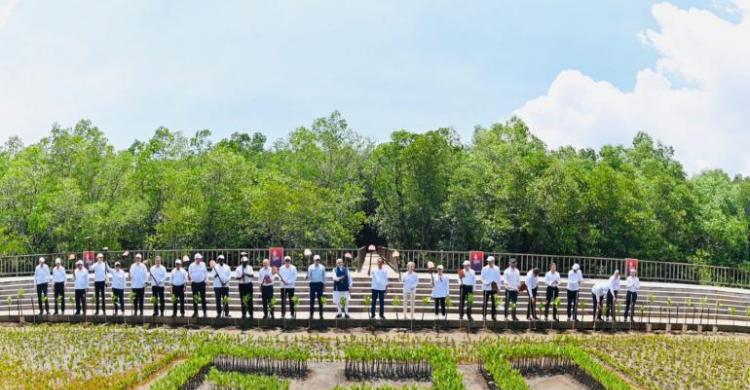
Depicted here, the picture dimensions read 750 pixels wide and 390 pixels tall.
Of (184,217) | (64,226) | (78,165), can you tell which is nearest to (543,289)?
(184,217)

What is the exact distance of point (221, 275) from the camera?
16.4 m

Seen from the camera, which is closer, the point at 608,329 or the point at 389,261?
the point at 608,329

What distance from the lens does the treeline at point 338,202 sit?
29562 millimetres

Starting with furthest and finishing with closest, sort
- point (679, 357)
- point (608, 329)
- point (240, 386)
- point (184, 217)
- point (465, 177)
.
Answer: point (465, 177)
point (184, 217)
point (608, 329)
point (679, 357)
point (240, 386)

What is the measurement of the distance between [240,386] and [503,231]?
75.8 feet

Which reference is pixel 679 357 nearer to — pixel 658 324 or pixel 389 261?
pixel 658 324

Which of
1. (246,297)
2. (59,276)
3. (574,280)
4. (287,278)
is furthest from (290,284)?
(574,280)

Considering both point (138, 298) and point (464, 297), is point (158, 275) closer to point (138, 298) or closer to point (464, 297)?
point (138, 298)

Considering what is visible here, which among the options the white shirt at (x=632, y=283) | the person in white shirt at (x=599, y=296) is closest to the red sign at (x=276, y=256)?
the person in white shirt at (x=599, y=296)

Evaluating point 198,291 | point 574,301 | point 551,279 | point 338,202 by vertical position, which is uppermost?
point 338,202

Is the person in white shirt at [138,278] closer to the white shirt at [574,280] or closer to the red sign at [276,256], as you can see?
the red sign at [276,256]

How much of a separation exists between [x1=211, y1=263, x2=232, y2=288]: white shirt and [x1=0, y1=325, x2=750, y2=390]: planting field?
2064 millimetres

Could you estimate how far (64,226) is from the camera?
92.8 ft

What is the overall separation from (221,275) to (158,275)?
69.9 inches
